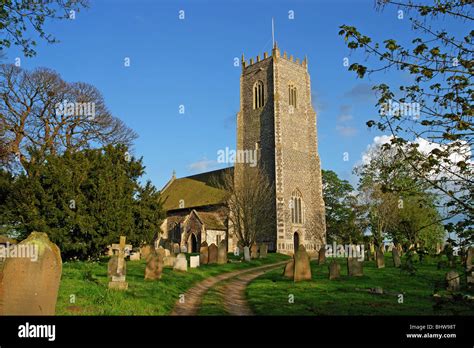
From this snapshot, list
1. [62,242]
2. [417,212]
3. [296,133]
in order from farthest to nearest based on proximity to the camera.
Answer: [296,133] → [417,212] → [62,242]

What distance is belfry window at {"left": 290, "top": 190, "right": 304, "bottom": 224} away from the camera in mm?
34281

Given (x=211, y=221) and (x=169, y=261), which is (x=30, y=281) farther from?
(x=211, y=221)

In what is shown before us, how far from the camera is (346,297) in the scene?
10422mm

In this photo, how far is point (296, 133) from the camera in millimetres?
36719

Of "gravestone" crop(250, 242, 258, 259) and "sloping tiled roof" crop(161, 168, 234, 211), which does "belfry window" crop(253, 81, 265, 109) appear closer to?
"sloping tiled roof" crop(161, 168, 234, 211)

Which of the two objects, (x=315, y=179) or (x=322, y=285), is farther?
(x=315, y=179)

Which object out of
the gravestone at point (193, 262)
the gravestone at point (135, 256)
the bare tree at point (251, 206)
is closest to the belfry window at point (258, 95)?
the bare tree at point (251, 206)

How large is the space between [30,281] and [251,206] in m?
23.4

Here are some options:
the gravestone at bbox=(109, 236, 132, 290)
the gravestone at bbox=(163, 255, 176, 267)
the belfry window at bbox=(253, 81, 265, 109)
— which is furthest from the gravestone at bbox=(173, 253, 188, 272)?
the belfry window at bbox=(253, 81, 265, 109)

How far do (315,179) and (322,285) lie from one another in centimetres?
2500

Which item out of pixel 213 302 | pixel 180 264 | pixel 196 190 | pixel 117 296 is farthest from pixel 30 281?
pixel 196 190
